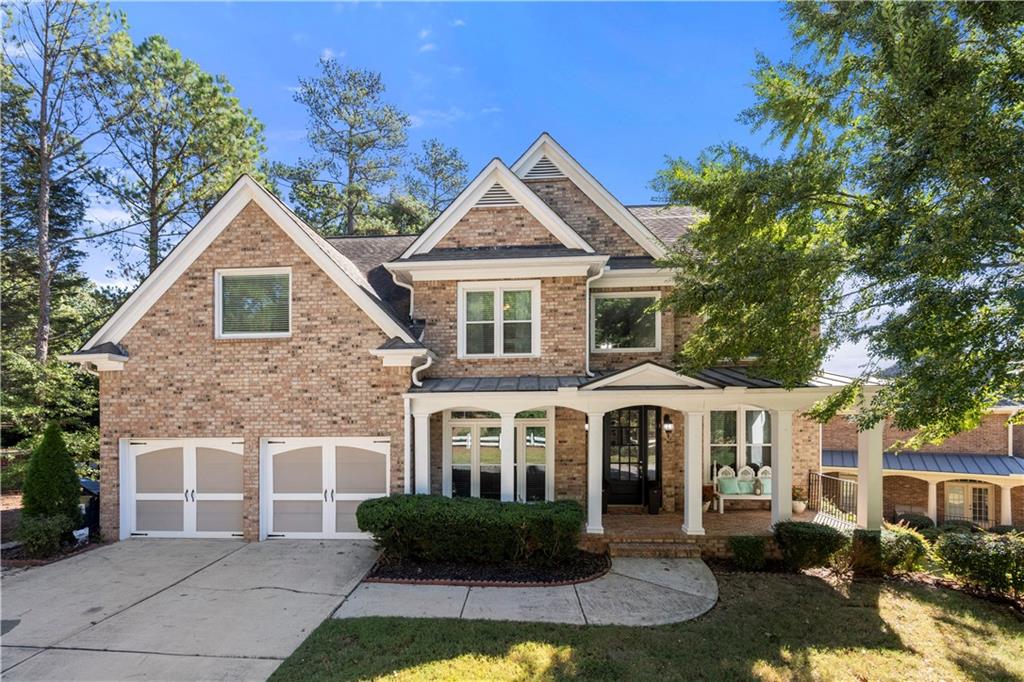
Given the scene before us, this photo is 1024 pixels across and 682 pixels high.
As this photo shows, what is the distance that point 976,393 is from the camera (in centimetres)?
593

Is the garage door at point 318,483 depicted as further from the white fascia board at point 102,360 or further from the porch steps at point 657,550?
the porch steps at point 657,550

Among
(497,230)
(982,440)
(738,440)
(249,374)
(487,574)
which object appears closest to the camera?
(487,574)

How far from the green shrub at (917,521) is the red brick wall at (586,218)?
14.6 metres

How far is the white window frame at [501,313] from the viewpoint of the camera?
398 inches

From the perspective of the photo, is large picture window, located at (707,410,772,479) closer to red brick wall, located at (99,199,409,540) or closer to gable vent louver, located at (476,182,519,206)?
gable vent louver, located at (476,182,519,206)

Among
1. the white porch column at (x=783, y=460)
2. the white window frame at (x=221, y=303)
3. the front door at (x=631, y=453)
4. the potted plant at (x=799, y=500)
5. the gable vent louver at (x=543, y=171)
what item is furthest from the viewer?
the gable vent louver at (x=543, y=171)

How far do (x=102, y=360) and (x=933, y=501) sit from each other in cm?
2703

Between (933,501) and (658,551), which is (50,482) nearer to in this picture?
(658,551)

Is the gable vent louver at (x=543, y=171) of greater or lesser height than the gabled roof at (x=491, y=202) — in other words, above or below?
above

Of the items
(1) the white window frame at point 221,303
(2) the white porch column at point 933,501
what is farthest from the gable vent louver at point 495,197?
(2) the white porch column at point 933,501

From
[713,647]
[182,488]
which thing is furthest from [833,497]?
[182,488]

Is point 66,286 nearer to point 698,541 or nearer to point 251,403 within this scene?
point 251,403

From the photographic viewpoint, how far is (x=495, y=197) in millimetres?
10477

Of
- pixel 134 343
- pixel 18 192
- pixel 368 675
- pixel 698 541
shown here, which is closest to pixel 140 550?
pixel 134 343
